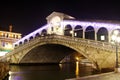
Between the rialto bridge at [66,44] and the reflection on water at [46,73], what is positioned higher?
the rialto bridge at [66,44]

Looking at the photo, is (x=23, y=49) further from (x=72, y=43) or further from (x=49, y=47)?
(x=72, y=43)

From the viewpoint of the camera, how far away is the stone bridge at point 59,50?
36844 millimetres

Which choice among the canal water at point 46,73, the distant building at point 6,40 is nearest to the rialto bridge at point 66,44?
the canal water at point 46,73

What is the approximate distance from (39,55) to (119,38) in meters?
30.9

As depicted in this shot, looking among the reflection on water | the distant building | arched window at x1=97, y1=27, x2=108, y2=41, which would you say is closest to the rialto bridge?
arched window at x1=97, y1=27, x2=108, y2=41

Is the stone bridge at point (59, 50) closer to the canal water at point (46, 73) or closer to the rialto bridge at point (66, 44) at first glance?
the rialto bridge at point (66, 44)

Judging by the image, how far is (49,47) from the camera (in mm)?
52812

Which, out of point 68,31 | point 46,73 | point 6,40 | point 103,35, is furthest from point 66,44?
point 6,40

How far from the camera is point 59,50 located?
55406 mm

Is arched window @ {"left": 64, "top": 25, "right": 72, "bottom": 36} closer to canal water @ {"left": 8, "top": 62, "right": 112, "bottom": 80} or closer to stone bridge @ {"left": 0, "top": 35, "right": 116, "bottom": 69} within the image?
stone bridge @ {"left": 0, "top": 35, "right": 116, "bottom": 69}

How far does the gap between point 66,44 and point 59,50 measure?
11.2m

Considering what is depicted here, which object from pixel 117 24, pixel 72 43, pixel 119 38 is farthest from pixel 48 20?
pixel 119 38

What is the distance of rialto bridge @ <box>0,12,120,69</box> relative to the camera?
3759 centimetres

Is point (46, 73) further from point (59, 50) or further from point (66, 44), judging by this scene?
point (59, 50)
